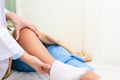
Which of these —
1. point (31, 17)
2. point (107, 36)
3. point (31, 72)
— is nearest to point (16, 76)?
point (31, 72)

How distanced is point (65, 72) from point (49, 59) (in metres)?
0.13

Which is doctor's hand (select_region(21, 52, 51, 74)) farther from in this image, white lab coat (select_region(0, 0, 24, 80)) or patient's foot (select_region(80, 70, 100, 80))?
patient's foot (select_region(80, 70, 100, 80))

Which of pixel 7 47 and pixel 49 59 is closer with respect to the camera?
pixel 7 47

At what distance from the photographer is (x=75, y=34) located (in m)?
1.86

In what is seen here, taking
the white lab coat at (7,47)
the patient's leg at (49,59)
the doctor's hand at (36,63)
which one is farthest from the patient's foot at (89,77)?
the white lab coat at (7,47)

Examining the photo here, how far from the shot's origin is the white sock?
0.81 meters

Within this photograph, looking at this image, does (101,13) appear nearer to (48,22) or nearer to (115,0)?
(115,0)

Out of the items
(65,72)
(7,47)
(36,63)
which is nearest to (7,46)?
(7,47)

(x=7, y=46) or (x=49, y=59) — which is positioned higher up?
(x=7, y=46)

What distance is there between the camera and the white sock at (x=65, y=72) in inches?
31.9

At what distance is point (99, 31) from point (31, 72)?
0.81 meters

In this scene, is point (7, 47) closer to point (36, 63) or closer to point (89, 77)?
point (36, 63)

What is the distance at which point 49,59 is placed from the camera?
0.93 metres

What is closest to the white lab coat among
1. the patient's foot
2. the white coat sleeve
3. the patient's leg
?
the white coat sleeve
